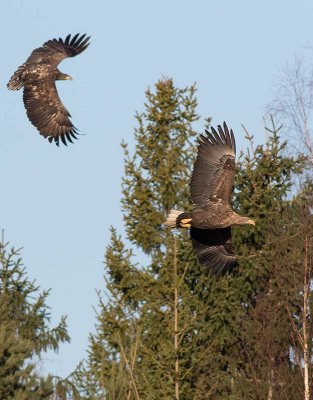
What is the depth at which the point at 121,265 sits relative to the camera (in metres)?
42.8

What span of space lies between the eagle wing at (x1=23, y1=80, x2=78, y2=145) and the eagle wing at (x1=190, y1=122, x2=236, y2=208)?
230cm

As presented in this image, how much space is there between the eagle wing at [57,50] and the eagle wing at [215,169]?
3181 mm

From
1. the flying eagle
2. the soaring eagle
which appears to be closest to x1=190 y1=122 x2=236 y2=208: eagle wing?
the soaring eagle

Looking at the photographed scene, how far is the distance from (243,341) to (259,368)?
298cm

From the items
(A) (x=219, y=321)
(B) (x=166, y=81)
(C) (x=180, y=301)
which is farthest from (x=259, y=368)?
(B) (x=166, y=81)

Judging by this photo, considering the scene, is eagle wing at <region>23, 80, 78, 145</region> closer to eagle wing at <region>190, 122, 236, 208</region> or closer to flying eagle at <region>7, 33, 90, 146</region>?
flying eagle at <region>7, 33, 90, 146</region>

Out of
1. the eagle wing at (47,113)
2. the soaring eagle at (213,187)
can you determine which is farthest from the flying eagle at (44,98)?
the soaring eagle at (213,187)

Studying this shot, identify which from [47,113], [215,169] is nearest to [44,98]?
[47,113]

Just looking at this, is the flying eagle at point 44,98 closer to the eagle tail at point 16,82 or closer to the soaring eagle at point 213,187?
the eagle tail at point 16,82

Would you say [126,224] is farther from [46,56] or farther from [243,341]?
[46,56]

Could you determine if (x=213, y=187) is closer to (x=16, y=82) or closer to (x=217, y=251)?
(x=217, y=251)

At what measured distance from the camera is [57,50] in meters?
30.6

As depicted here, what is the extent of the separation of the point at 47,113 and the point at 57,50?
52.5 inches

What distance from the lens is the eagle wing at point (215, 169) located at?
28.2 metres
